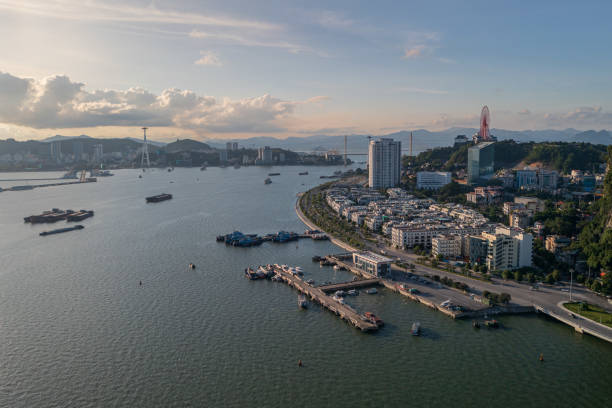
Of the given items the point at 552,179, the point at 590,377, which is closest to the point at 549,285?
the point at 590,377

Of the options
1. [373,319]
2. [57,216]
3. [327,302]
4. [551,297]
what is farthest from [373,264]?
[57,216]

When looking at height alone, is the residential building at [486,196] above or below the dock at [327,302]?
above

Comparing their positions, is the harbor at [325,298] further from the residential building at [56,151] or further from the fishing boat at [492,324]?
the residential building at [56,151]

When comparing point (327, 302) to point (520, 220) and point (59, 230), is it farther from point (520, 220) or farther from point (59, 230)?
point (59, 230)

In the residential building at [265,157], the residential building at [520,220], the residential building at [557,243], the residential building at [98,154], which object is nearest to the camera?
the residential building at [557,243]

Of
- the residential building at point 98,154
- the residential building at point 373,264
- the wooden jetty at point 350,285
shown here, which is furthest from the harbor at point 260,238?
the residential building at point 98,154

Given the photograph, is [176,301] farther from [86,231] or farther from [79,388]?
[86,231]
